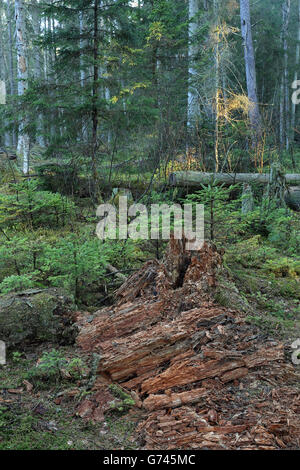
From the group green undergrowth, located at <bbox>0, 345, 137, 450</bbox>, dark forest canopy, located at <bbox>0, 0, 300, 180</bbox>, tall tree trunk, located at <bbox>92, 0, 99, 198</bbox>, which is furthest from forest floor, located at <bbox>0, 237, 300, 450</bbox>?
tall tree trunk, located at <bbox>92, 0, 99, 198</bbox>

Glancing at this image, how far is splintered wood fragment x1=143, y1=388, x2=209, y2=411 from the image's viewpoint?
2451mm

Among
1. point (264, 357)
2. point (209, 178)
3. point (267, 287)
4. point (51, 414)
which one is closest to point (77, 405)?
point (51, 414)

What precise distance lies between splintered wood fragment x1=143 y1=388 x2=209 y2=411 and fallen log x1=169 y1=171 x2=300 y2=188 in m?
5.57

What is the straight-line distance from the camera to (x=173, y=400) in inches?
97.2

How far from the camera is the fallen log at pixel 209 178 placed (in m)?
7.87

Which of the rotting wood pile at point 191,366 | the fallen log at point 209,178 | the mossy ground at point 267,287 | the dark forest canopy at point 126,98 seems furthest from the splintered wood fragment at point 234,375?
the fallen log at point 209,178

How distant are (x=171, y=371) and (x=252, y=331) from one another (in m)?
1.05

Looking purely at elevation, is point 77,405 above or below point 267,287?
below

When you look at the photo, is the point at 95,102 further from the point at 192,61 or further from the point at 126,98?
the point at 192,61

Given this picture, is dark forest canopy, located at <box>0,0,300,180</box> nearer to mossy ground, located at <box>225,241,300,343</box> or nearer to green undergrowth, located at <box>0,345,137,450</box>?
mossy ground, located at <box>225,241,300,343</box>

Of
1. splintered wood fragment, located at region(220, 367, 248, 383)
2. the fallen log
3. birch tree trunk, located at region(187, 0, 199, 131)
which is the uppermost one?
birch tree trunk, located at region(187, 0, 199, 131)

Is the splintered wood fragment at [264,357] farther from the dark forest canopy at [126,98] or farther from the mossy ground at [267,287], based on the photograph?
the dark forest canopy at [126,98]

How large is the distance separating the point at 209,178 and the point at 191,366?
598 centimetres

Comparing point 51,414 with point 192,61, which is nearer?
point 51,414
